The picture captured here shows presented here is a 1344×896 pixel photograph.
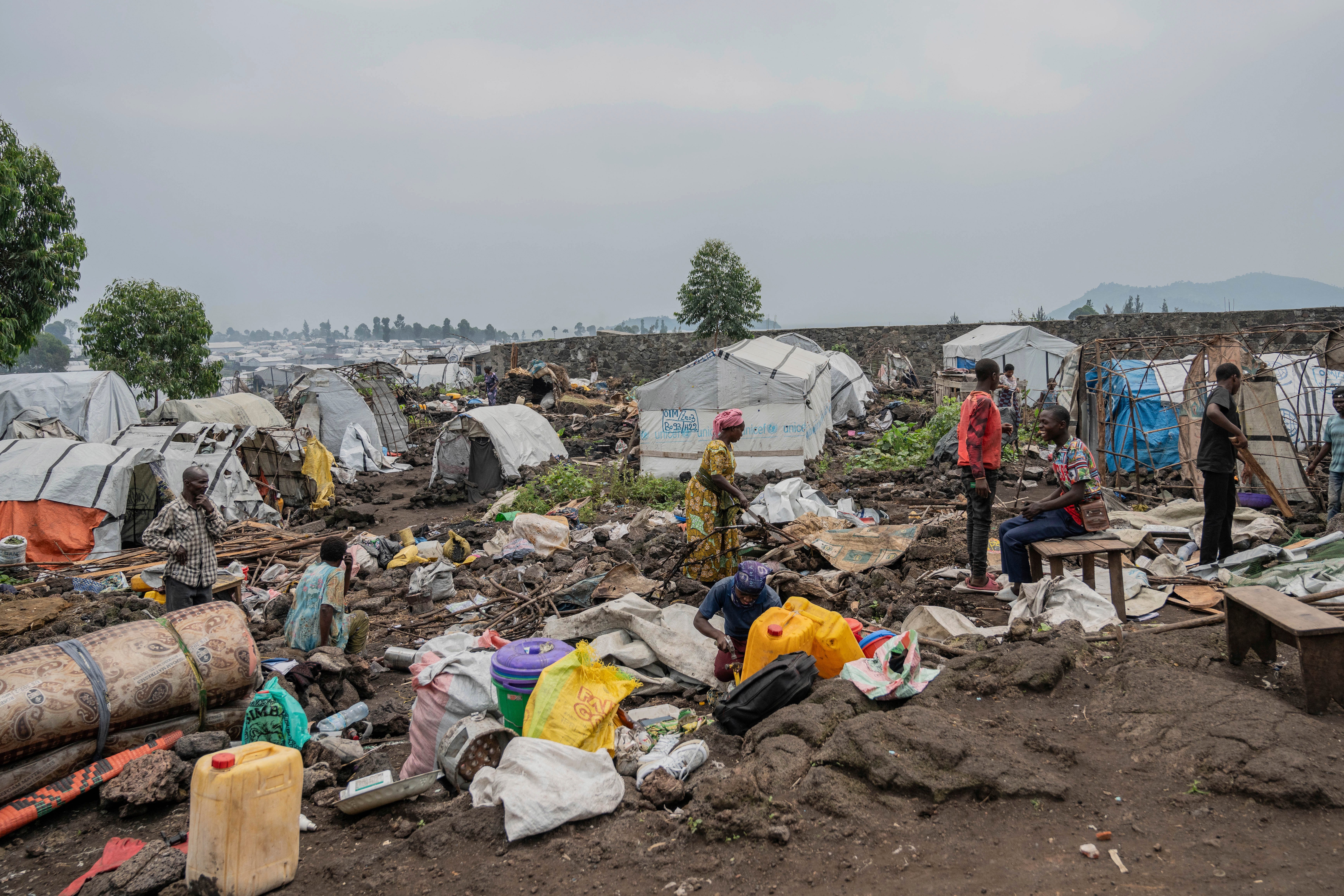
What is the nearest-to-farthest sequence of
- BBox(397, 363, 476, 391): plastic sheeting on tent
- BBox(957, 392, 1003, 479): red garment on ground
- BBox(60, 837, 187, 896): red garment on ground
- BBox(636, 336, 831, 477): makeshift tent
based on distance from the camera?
BBox(60, 837, 187, 896): red garment on ground
BBox(957, 392, 1003, 479): red garment on ground
BBox(636, 336, 831, 477): makeshift tent
BBox(397, 363, 476, 391): plastic sheeting on tent

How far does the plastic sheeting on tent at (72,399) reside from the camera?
49.2 ft

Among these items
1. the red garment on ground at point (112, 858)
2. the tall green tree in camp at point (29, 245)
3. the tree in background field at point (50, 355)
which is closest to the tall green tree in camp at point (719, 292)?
the tall green tree in camp at point (29, 245)

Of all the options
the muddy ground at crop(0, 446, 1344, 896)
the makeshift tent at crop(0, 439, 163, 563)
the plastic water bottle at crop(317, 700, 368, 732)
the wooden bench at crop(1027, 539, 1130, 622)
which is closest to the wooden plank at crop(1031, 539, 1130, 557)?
the wooden bench at crop(1027, 539, 1130, 622)

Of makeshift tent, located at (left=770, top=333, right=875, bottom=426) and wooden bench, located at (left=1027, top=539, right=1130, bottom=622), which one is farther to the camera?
makeshift tent, located at (left=770, top=333, right=875, bottom=426)

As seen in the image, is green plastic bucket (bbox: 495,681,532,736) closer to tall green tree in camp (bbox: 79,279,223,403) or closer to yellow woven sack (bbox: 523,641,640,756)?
yellow woven sack (bbox: 523,641,640,756)

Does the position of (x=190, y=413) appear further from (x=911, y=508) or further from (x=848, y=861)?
(x=848, y=861)

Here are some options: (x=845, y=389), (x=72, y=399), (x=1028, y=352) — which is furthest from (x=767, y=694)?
(x=1028, y=352)

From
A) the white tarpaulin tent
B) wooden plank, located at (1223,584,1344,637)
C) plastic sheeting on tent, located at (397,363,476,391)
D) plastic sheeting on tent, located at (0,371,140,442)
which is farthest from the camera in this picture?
plastic sheeting on tent, located at (397,363,476,391)

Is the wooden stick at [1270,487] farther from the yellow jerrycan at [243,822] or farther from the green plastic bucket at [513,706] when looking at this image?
the yellow jerrycan at [243,822]

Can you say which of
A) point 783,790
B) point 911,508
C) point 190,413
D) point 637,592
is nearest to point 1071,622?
point 783,790

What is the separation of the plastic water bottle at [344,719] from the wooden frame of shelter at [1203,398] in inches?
327

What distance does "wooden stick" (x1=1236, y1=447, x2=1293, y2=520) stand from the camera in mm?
7348

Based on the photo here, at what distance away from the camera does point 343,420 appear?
18.0m

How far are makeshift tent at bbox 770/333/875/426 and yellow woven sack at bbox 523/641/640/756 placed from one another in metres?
14.3
